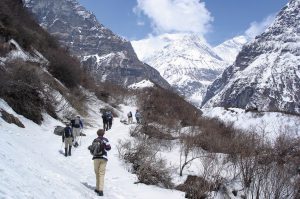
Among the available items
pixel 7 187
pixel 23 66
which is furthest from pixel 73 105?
pixel 7 187

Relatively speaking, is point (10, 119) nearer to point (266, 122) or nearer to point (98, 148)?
point (98, 148)

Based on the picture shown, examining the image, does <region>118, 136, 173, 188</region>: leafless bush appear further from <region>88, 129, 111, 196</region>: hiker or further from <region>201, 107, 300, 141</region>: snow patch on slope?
<region>201, 107, 300, 141</region>: snow patch on slope

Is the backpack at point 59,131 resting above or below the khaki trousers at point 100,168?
above

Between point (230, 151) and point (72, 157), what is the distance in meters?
13.3

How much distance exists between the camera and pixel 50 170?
15156 millimetres

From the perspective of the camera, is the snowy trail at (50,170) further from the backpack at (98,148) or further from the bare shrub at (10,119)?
the backpack at (98,148)

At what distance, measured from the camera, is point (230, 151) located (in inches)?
1271

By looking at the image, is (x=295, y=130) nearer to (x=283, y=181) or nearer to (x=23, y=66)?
(x=283, y=181)

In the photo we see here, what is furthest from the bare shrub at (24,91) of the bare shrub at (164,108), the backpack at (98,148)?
the bare shrub at (164,108)

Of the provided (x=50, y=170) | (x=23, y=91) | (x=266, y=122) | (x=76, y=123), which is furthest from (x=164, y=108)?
(x=50, y=170)

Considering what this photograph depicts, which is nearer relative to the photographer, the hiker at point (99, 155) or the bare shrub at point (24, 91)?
the hiker at point (99, 155)

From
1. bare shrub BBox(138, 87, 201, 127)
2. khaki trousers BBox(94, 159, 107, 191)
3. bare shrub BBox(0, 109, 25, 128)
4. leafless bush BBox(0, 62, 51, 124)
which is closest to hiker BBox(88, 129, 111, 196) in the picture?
khaki trousers BBox(94, 159, 107, 191)

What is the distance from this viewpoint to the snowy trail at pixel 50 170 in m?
11.3

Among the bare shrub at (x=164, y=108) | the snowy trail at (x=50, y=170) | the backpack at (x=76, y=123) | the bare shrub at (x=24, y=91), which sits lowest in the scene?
the snowy trail at (x=50, y=170)
